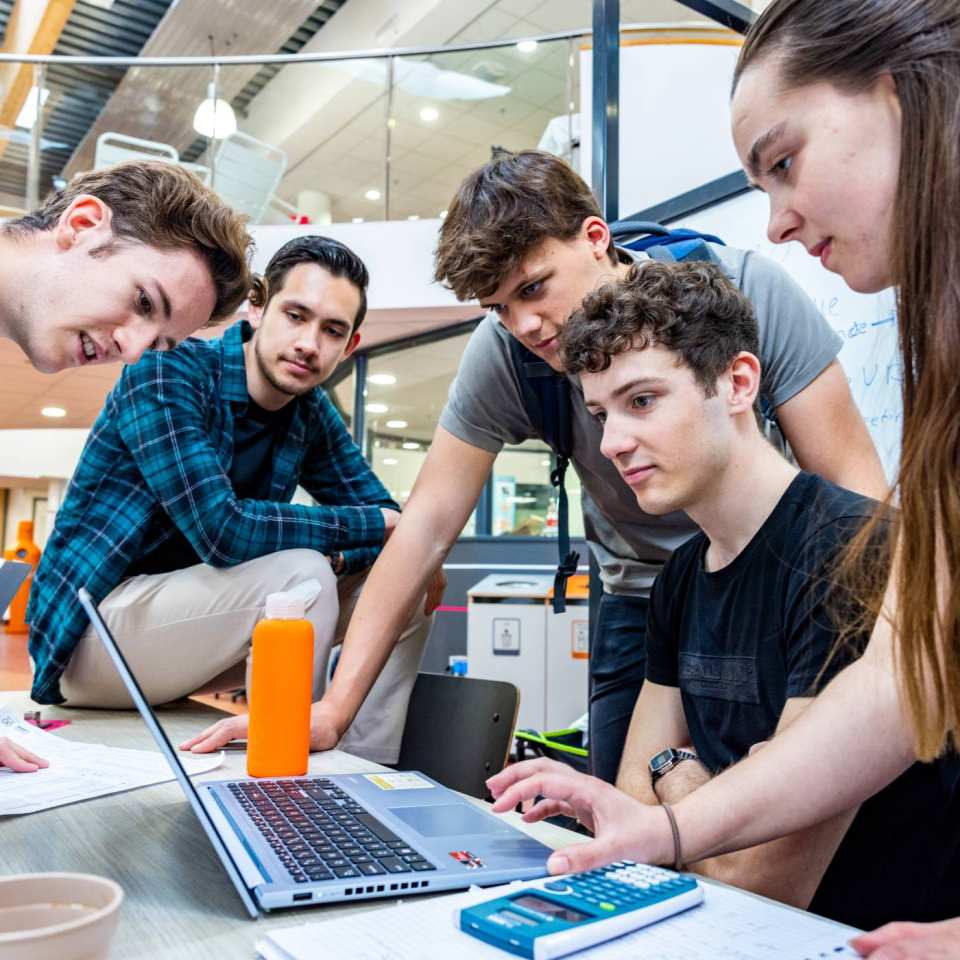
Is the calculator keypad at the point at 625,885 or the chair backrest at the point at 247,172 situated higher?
the chair backrest at the point at 247,172

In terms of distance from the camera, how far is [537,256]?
4.43ft

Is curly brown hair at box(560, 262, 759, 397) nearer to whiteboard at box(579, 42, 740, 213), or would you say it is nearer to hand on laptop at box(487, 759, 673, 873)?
hand on laptop at box(487, 759, 673, 873)

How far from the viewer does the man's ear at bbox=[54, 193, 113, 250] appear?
1.15 m

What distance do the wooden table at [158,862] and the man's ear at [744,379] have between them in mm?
558

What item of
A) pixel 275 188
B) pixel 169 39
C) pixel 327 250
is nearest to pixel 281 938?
pixel 327 250

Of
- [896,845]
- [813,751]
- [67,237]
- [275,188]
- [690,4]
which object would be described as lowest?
[896,845]

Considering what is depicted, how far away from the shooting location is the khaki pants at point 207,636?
4.97 feet

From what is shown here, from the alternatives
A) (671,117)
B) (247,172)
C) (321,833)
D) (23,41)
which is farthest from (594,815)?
(23,41)

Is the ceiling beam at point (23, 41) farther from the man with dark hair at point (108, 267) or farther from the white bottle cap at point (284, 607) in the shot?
the white bottle cap at point (284, 607)

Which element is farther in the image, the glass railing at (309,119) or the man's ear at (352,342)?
the glass railing at (309,119)

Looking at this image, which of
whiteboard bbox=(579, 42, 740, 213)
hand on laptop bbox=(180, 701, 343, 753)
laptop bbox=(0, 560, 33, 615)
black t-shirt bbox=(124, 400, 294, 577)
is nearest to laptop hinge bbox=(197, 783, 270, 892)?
hand on laptop bbox=(180, 701, 343, 753)

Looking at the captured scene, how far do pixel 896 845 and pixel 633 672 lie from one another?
2.70ft

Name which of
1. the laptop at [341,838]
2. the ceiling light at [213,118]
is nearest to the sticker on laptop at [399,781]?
the laptop at [341,838]

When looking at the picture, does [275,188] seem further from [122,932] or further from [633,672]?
[122,932]
